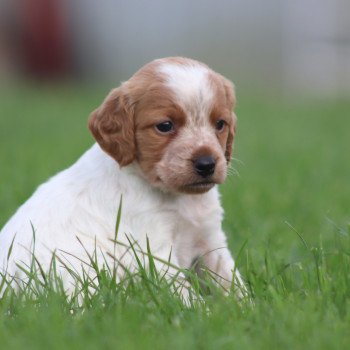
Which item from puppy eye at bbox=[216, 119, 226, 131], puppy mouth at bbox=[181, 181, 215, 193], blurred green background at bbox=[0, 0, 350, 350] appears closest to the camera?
blurred green background at bbox=[0, 0, 350, 350]

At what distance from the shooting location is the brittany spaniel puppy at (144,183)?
5.20 metres

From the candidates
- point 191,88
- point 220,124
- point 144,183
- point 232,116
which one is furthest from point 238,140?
point 191,88

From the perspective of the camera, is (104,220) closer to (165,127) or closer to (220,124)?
(165,127)

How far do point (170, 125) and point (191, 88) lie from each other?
0.26 metres

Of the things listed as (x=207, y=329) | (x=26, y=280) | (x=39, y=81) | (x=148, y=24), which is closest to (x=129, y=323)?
(x=207, y=329)

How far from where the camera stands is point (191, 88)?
5227 millimetres

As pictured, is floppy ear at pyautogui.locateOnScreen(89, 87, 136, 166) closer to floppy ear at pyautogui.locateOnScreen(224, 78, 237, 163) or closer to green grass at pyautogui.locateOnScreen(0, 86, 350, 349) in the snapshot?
floppy ear at pyautogui.locateOnScreen(224, 78, 237, 163)

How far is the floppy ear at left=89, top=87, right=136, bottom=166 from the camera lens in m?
5.29

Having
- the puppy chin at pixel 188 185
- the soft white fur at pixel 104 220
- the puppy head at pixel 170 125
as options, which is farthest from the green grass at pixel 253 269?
the puppy head at pixel 170 125

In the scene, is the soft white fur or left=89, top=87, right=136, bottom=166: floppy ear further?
left=89, top=87, right=136, bottom=166: floppy ear

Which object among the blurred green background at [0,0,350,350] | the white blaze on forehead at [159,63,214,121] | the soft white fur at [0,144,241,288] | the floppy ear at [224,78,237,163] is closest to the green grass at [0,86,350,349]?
the blurred green background at [0,0,350,350]

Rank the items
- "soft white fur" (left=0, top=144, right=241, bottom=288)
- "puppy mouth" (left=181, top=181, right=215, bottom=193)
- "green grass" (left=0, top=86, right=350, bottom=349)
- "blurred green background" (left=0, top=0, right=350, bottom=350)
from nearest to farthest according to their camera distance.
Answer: "green grass" (left=0, top=86, right=350, bottom=349) < "blurred green background" (left=0, top=0, right=350, bottom=350) < "soft white fur" (left=0, top=144, right=241, bottom=288) < "puppy mouth" (left=181, top=181, right=215, bottom=193)

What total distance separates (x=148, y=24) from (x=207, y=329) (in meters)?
26.6

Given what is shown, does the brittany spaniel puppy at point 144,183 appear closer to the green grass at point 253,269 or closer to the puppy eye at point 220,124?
the puppy eye at point 220,124
